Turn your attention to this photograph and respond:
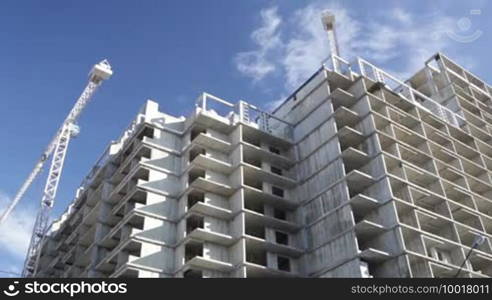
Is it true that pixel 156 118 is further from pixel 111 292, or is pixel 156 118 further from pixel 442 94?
pixel 442 94

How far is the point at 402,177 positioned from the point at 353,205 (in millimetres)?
7480

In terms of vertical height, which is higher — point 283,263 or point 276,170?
point 276,170

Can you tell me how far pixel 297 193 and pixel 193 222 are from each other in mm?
12989

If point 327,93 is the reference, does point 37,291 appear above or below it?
below

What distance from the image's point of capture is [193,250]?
54781 mm

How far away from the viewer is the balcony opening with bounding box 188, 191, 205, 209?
190 feet

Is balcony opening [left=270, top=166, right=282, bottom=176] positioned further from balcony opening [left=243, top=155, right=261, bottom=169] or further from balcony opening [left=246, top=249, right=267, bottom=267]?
balcony opening [left=246, top=249, right=267, bottom=267]

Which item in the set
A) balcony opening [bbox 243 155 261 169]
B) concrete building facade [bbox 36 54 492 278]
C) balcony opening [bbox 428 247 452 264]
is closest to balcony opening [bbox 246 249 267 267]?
concrete building facade [bbox 36 54 492 278]

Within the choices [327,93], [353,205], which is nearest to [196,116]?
[327,93]

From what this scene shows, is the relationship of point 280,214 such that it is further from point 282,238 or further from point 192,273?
point 192,273

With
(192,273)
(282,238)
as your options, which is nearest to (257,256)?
(282,238)

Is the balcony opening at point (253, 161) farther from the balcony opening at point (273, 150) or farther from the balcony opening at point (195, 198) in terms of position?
the balcony opening at point (195, 198)

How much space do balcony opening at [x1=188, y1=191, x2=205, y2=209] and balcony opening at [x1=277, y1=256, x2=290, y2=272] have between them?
1047cm

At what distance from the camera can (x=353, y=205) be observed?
54062 mm
